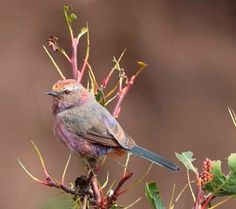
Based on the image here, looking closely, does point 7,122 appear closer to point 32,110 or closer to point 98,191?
point 32,110

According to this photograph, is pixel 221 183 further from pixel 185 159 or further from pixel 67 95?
pixel 67 95

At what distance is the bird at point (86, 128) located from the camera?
5.05 feet

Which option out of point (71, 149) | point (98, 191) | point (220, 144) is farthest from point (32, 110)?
point (98, 191)

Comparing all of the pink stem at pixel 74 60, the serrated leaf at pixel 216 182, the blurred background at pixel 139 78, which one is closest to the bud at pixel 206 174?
the serrated leaf at pixel 216 182

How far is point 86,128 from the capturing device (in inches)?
63.9

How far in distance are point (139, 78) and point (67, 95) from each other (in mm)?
2461

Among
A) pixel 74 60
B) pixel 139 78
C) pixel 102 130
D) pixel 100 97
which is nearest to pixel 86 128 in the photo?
pixel 102 130

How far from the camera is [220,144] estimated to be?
423cm

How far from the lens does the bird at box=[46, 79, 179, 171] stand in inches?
60.7

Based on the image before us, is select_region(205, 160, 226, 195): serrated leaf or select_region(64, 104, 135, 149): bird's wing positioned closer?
select_region(205, 160, 226, 195): serrated leaf

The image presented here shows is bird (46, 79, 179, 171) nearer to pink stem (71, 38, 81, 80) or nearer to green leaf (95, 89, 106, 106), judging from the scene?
green leaf (95, 89, 106, 106)

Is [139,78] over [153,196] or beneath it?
beneath

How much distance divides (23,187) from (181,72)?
1038 mm

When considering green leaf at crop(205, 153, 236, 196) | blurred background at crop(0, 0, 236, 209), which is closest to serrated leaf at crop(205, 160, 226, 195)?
green leaf at crop(205, 153, 236, 196)
